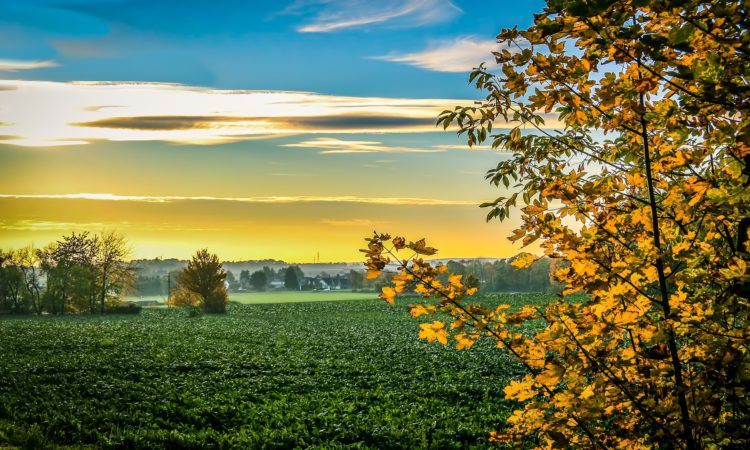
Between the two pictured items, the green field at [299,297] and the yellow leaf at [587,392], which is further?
the green field at [299,297]

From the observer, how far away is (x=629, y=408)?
3.78 metres

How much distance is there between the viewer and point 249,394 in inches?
702

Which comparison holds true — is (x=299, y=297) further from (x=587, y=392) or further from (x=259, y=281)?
(x=587, y=392)

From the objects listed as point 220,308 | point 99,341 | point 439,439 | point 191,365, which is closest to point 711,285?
point 439,439

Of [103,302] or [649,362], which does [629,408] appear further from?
[103,302]

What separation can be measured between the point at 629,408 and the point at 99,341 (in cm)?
3590

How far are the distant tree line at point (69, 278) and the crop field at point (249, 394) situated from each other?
4108 centimetres

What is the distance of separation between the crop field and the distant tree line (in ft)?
135


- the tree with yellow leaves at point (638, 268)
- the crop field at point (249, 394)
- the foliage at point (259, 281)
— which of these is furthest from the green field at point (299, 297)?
the tree with yellow leaves at point (638, 268)

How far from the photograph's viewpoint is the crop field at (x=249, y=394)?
1290cm

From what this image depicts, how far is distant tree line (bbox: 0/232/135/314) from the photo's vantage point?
72.0 m

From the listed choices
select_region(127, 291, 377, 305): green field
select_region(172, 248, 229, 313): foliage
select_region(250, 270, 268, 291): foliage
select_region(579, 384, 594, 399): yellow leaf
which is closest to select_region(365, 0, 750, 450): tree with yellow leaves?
select_region(579, 384, 594, 399): yellow leaf

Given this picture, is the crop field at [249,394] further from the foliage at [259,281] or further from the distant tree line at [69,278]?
the foliage at [259,281]

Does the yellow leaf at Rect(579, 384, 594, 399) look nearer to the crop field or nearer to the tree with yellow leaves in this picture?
the tree with yellow leaves
